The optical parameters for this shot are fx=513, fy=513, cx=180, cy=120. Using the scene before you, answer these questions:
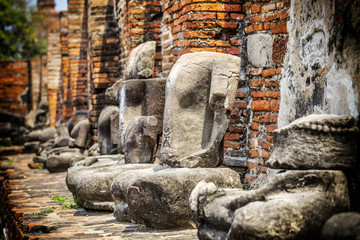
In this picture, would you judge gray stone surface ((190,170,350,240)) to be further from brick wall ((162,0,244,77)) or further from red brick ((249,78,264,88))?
brick wall ((162,0,244,77))

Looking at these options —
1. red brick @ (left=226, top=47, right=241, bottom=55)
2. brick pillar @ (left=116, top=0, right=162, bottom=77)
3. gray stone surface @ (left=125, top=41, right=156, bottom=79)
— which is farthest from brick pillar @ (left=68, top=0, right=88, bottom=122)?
red brick @ (left=226, top=47, right=241, bottom=55)

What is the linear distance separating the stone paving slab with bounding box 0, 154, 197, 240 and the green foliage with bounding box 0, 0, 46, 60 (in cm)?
2037

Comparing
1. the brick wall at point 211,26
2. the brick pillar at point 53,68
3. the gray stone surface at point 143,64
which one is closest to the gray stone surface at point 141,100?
the gray stone surface at point 143,64

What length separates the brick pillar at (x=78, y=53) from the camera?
37.3 feet

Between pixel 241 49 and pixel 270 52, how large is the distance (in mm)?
568

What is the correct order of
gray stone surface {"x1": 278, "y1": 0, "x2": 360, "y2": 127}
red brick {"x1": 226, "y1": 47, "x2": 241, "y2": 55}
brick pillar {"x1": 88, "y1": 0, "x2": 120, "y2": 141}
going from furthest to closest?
brick pillar {"x1": 88, "y1": 0, "x2": 120, "y2": 141}, red brick {"x1": 226, "y1": 47, "x2": 241, "y2": 55}, gray stone surface {"x1": 278, "y1": 0, "x2": 360, "y2": 127}

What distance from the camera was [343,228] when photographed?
2.32 metres

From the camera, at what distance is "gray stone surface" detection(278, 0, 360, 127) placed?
3410mm

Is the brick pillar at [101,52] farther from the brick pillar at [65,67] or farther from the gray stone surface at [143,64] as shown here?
the brick pillar at [65,67]

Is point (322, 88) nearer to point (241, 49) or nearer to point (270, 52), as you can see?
point (270, 52)

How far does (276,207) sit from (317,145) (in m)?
0.57

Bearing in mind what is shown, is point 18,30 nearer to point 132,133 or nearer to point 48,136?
point 48,136

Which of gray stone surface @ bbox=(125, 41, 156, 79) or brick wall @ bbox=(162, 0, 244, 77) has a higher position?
brick wall @ bbox=(162, 0, 244, 77)

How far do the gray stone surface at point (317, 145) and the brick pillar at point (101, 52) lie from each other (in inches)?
252
